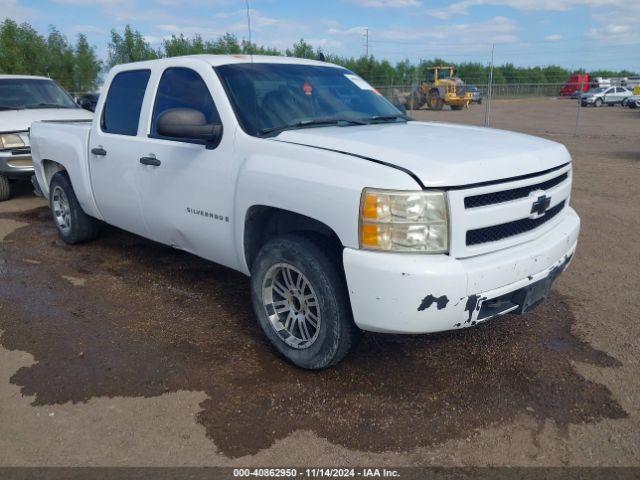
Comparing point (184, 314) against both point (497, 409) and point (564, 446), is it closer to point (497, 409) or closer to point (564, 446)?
point (497, 409)

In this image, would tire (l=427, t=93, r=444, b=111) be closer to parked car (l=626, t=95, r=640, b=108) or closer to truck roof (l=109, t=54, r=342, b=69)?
parked car (l=626, t=95, r=640, b=108)

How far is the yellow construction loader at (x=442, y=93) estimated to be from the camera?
37.7 meters

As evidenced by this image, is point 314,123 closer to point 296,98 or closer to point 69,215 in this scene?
point 296,98

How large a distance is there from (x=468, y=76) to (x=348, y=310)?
2426 inches

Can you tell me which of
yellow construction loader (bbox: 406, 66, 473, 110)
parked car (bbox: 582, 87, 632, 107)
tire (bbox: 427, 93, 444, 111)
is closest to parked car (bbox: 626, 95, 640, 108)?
parked car (bbox: 582, 87, 632, 107)

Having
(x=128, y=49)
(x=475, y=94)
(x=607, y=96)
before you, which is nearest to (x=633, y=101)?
(x=607, y=96)

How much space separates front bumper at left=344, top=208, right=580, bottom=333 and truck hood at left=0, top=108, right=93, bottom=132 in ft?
22.9

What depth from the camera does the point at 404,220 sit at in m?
2.80

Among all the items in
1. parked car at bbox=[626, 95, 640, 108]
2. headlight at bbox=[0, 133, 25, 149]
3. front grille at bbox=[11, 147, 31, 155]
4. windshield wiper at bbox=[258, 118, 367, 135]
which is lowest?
parked car at bbox=[626, 95, 640, 108]

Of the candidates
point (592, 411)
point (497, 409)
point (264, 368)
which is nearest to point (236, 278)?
point (264, 368)

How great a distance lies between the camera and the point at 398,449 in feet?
9.09

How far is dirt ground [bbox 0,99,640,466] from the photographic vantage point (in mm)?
2791

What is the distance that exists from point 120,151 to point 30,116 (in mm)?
4803

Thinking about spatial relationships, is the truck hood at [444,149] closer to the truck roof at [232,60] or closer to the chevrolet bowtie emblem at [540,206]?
the chevrolet bowtie emblem at [540,206]
